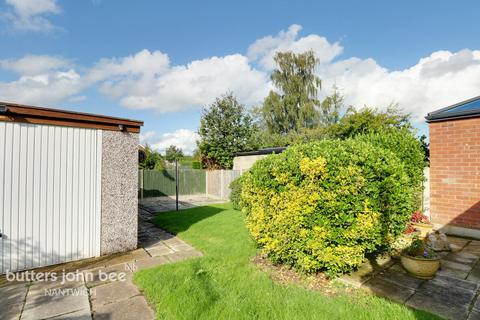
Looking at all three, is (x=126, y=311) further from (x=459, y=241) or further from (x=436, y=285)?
(x=459, y=241)

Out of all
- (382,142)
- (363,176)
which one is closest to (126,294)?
(363,176)

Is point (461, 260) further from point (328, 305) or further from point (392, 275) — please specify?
point (328, 305)

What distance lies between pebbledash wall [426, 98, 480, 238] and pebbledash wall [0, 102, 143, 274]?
7886mm

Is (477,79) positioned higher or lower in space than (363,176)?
higher

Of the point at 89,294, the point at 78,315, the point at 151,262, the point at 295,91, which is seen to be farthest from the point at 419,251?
the point at 295,91

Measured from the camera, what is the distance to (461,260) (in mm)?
4141

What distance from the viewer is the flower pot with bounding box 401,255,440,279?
11.0ft

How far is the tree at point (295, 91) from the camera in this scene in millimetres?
23016

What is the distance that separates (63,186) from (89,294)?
6.77ft

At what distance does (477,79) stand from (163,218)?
19809 mm

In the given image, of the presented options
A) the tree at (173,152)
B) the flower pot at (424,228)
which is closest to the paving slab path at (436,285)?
the flower pot at (424,228)

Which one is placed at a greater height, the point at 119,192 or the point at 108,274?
the point at 119,192

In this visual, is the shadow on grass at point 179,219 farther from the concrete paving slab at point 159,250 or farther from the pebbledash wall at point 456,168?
the pebbledash wall at point 456,168

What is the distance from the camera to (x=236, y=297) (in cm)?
287
